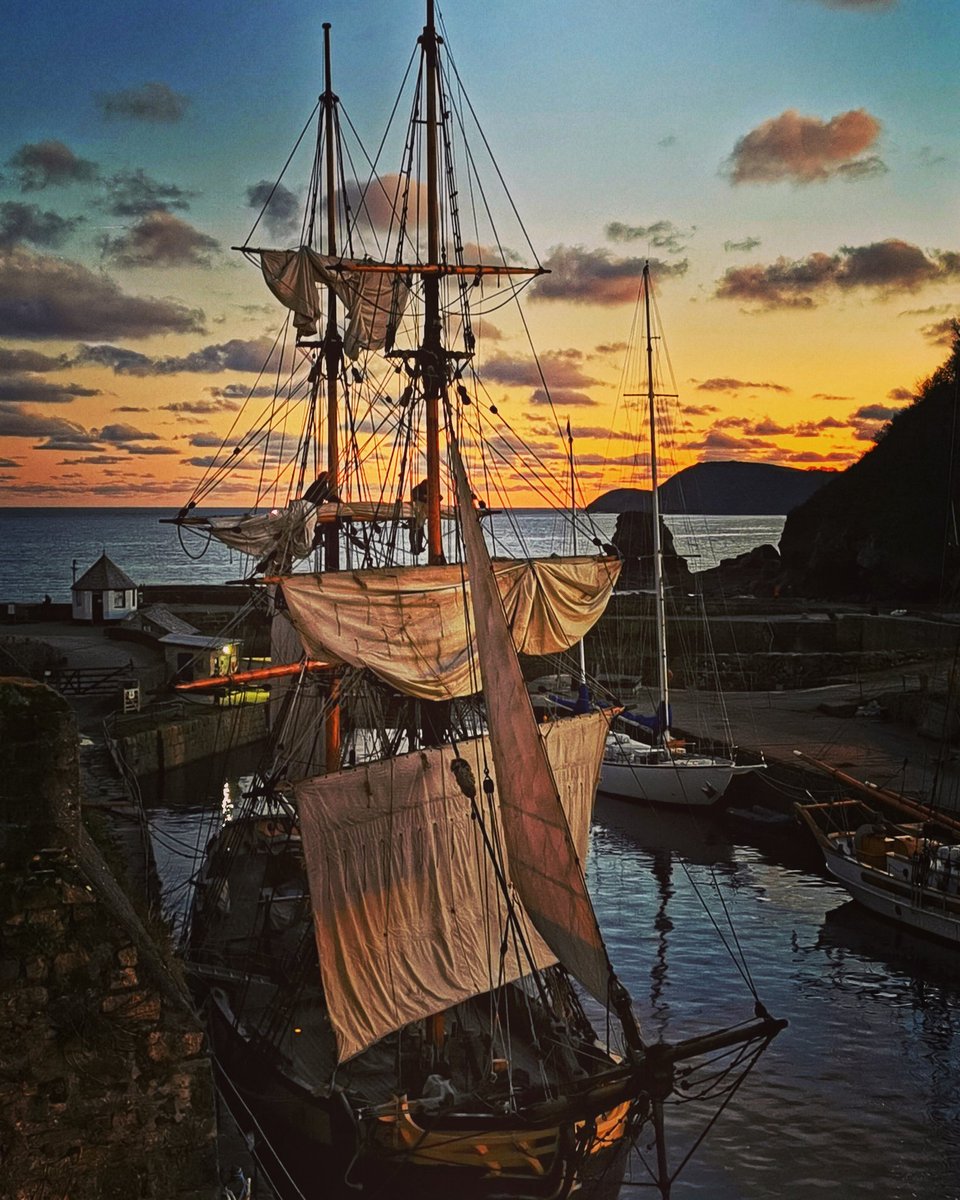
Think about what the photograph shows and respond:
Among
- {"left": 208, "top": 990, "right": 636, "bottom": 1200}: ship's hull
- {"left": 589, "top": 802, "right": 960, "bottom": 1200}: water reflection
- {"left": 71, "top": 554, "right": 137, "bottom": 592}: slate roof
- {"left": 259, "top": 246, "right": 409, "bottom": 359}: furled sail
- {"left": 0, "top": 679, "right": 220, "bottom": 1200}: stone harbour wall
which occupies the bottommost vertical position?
{"left": 589, "top": 802, "right": 960, "bottom": 1200}: water reflection

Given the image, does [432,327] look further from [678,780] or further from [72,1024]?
[678,780]

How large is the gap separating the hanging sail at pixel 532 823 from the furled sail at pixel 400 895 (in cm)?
311

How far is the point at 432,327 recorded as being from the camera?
23484 mm

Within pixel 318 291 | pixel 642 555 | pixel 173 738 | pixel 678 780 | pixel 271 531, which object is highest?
pixel 318 291

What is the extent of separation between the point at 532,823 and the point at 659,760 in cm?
2814

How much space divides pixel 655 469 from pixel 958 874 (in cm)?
2127

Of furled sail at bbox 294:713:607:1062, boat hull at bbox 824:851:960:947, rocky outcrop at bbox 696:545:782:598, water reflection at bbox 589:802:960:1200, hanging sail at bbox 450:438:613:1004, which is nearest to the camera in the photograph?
hanging sail at bbox 450:438:613:1004

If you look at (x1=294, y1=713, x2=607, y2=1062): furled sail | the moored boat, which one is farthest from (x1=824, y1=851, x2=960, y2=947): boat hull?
(x1=294, y1=713, x2=607, y2=1062): furled sail

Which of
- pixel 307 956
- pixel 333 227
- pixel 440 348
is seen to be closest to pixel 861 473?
pixel 333 227

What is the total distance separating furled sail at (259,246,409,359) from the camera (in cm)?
3144

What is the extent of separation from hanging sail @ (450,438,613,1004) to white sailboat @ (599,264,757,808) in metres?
23.5

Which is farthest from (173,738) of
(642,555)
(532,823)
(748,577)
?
(748,577)

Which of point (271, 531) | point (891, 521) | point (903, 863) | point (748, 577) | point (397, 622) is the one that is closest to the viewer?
point (397, 622)

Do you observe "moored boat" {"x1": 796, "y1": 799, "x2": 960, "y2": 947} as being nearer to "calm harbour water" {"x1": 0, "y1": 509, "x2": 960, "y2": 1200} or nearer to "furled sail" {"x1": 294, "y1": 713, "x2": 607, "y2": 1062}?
"calm harbour water" {"x1": 0, "y1": 509, "x2": 960, "y2": 1200}
